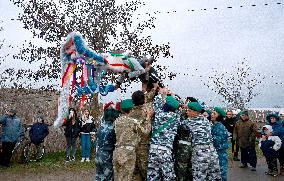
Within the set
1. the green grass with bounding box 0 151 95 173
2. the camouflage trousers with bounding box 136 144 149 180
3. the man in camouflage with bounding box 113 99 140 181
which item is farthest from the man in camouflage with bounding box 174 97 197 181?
the green grass with bounding box 0 151 95 173

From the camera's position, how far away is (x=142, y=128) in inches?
259

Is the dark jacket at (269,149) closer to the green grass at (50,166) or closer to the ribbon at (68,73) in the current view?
the green grass at (50,166)

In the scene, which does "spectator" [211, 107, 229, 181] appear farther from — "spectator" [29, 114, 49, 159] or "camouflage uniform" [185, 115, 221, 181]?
"spectator" [29, 114, 49, 159]

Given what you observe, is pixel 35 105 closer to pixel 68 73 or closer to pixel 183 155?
pixel 68 73

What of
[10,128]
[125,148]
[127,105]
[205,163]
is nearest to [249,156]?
[205,163]

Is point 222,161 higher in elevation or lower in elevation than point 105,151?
lower

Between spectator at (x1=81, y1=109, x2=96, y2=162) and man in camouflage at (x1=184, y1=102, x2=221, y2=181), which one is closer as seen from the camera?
man in camouflage at (x1=184, y1=102, x2=221, y2=181)

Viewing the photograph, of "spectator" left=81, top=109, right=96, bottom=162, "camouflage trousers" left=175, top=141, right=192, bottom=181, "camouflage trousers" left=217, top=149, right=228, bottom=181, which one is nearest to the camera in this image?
"camouflage trousers" left=175, top=141, right=192, bottom=181

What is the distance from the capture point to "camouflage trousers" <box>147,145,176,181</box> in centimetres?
626

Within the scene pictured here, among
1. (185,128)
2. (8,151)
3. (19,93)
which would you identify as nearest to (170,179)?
(185,128)

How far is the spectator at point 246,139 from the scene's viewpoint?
1170cm

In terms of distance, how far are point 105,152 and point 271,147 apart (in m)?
5.70

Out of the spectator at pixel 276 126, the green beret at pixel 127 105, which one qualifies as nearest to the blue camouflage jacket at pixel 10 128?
the green beret at pixel 127 105

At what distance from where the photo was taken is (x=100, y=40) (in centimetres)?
1584
